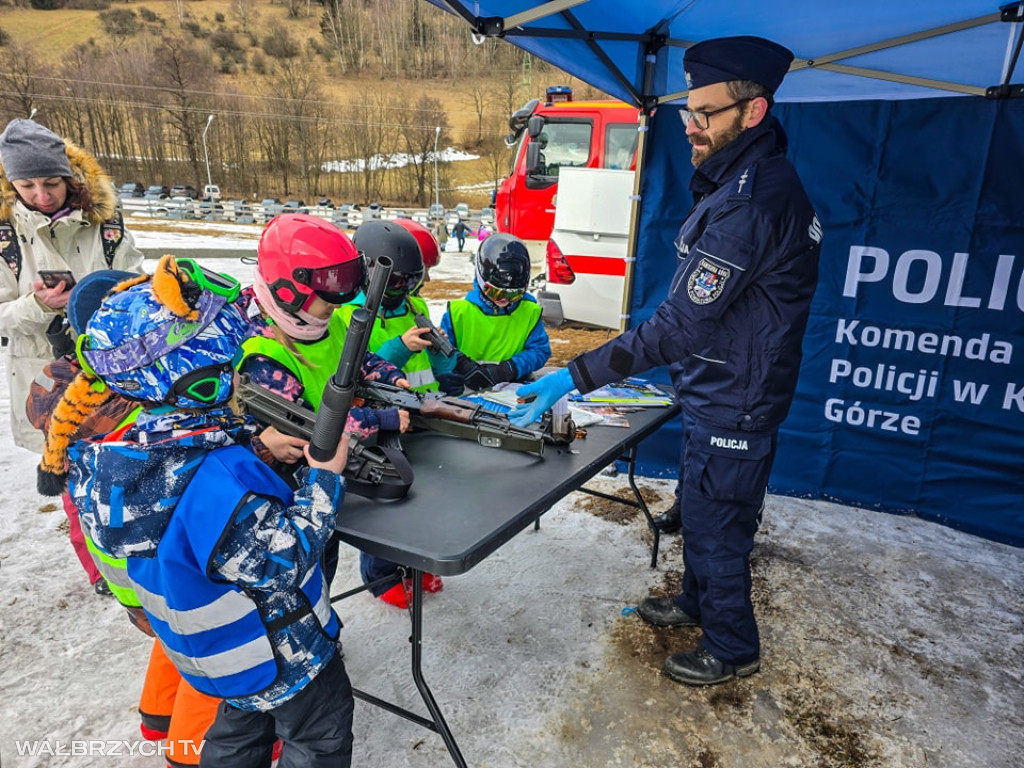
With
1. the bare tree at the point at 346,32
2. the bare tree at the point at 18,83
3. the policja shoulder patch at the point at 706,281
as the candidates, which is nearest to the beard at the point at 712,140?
the policja shoulder patch at the point at 706,281

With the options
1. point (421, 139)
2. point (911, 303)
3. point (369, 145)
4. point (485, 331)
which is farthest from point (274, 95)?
point (911, 303)

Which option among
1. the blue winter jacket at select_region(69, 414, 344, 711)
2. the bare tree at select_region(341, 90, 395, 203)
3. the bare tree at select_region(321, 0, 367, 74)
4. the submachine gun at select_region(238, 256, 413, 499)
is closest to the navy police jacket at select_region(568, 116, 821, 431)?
the submachine gun at select_region(238, 256, 413, 499)

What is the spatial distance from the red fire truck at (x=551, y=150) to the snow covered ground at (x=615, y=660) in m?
5.78

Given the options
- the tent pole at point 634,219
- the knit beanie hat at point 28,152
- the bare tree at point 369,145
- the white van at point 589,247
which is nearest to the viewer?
the knit beanie hat at point 28,152

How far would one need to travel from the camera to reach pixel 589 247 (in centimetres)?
695

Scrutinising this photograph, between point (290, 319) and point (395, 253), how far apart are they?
940 millimetres

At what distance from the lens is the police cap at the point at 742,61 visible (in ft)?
6.16

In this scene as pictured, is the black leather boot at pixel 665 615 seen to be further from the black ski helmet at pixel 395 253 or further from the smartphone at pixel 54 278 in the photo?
the smartphone at pixel 54 278

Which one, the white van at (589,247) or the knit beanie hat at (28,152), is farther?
the white van at (589,247)

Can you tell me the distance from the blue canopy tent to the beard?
3.96ft

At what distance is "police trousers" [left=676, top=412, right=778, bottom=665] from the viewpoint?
204cm

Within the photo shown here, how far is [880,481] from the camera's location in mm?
3602

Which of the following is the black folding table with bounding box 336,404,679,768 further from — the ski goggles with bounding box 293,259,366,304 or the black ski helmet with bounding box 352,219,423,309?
the black ski helmet with bounding box 352,219,423,309

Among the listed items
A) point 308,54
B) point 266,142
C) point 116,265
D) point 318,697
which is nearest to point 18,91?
point 266,142
